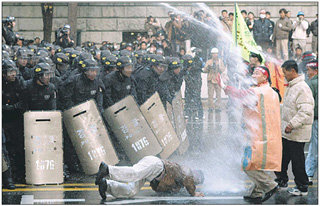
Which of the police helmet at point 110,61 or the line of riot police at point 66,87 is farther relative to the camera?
the police helmet at point 110,61

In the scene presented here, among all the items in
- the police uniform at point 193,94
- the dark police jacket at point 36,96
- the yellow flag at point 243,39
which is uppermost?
the yellow flag at point 243,39

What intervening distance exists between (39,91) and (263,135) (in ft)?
10.7

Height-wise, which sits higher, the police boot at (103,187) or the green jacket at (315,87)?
the green jacket at (315,87)

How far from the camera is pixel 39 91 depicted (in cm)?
949

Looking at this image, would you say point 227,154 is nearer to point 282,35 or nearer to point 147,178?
point 147,178

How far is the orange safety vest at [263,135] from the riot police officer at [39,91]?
9.80 feet

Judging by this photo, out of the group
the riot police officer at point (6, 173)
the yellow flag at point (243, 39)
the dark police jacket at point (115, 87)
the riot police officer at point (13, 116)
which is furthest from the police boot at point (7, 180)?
the yellow flag at point (243, 39)

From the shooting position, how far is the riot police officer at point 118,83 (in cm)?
1098

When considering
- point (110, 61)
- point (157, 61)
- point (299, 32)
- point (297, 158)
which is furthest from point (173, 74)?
point (299, 32)

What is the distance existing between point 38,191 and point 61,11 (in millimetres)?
17391

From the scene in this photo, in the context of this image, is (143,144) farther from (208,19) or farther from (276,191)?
(208,19)

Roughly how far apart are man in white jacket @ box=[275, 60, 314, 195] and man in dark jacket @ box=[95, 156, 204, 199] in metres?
1.21

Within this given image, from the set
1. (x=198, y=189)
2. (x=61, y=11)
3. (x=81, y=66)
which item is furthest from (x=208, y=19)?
(x=198, y=189)

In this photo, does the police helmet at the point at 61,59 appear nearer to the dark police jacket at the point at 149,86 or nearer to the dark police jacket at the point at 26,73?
the dark police jacket at the point at 26,73
